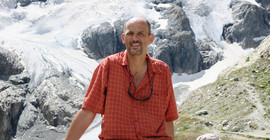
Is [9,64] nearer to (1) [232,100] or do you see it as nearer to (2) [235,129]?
(1) [232,100]

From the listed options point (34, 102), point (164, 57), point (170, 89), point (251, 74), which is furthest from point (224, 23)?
point (170, 89)

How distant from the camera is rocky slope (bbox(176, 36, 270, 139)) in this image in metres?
15.4

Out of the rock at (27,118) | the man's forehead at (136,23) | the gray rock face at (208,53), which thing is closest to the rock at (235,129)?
the man's forehead at (136,23)

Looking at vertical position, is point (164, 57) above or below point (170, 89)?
below

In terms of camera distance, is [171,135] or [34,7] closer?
[171,135]

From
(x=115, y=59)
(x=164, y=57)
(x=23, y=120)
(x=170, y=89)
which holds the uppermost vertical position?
(x=115, y=59)

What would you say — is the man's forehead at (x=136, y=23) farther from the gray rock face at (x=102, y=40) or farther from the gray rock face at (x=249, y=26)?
the gray rock face at (x=249, y=26)

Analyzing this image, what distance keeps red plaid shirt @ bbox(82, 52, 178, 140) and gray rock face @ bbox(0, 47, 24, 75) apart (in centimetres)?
7840

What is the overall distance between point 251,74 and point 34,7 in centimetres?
12752

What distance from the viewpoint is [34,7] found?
13450 cm

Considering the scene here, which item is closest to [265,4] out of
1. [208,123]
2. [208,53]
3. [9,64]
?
[208,53]

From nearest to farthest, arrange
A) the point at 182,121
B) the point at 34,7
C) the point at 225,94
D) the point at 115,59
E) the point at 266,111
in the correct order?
1. the point at 115,59
2. the point at 266,111
3. the point at 182,121
4. the point at 225,94
5. the point at 34,7

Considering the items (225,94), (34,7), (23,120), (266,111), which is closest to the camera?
(266,111)

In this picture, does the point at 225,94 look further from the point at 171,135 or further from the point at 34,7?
the point at 34,7
